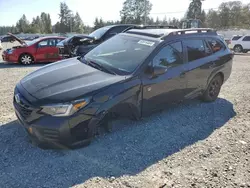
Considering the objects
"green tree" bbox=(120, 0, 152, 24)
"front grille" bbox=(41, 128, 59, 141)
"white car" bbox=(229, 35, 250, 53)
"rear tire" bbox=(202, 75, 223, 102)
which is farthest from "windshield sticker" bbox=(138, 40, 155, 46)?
"green tree" bbox=(120, 0, 152, 24)

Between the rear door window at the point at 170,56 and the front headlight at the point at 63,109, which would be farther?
the rear door window at the point at 170,56

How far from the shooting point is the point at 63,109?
9.83 ft

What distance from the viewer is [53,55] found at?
456 inches

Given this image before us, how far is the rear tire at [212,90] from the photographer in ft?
17.3

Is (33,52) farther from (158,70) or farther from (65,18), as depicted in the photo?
(65,18)

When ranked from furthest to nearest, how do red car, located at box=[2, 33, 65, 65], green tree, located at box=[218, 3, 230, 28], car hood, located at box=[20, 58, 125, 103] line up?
green tree, located at box=[218, 3, 230, 28] → red car, located at box=[2, 33, 65, 65] → car hood, located at box=[20, 58, 125, 103]

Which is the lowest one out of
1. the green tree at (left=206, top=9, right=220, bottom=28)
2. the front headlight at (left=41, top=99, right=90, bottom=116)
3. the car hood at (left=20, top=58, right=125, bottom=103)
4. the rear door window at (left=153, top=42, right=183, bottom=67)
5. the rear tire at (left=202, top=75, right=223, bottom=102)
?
the rear tire at (left=202, top=75, right=223, bottom=102)

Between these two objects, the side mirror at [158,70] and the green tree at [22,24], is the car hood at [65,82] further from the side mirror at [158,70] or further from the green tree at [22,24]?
the green tree at [22,24]

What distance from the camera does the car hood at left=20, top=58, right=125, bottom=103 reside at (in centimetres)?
310

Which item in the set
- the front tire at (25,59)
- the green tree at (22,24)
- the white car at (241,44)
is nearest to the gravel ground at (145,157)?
the front tire at (25,59)

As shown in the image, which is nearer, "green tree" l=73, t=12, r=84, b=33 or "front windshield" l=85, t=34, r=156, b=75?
"front windshield" l=85, t=34, r=156, b=75

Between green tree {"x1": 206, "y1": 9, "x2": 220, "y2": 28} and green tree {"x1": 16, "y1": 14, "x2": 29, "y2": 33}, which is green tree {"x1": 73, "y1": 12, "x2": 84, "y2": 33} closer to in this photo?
green tree {"x1": 16, "y1": 14, "x2": 29, "y2": 33}

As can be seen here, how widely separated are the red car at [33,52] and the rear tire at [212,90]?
26.5 feet

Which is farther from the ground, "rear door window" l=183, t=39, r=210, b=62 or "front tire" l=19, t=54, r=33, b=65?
"rear door window" l=183, t=39, r=210, b=62
